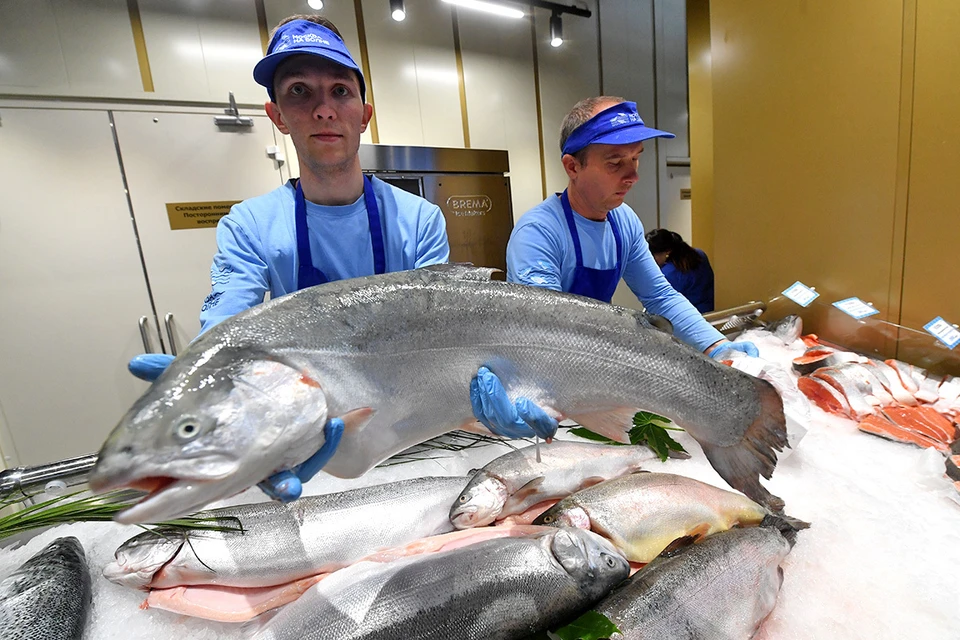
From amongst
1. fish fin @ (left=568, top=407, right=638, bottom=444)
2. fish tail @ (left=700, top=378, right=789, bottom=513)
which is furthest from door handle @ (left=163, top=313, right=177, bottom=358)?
fish tail @ (left=700, top=378, right=789, bottom=513)

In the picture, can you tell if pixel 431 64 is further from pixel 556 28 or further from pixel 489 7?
pixel 556 28

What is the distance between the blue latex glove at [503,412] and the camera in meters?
0.96

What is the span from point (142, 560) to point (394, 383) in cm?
74

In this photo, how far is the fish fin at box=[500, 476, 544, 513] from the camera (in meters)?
1.23

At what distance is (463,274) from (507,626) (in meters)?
0.74

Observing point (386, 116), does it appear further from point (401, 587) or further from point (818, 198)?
point (401, 587)

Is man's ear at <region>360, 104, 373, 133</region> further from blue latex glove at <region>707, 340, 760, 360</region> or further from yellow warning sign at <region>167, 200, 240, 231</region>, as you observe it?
yellow warning sign at <region>167, 200, 240, 231</region>

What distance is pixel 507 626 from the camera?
89 centimetres

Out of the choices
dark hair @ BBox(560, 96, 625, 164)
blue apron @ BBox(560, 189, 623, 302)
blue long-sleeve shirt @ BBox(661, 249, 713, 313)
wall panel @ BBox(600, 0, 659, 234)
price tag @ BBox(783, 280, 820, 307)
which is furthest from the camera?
wall panel @ BBox(600, 0, 659, 234)

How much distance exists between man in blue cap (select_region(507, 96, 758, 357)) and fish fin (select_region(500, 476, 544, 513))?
0.84 m

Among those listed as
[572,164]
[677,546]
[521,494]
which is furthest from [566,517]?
[572,164]

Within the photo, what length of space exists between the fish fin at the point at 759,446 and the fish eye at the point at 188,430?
1071mm

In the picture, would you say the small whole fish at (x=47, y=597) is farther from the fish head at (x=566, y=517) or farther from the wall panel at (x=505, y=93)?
the wall panel at (x=505, y=93)

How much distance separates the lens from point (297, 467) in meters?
0.81
